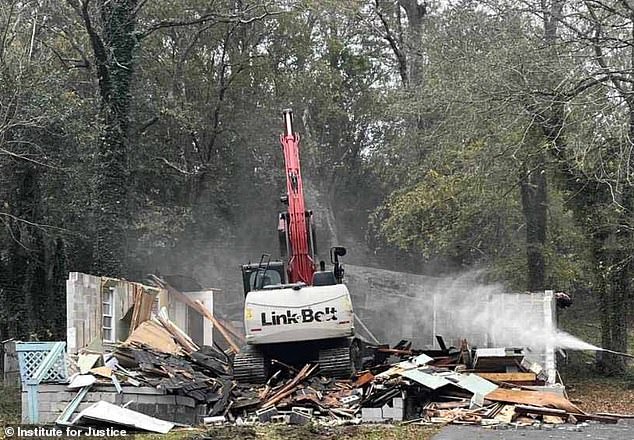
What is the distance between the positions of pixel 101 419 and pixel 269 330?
376 cm

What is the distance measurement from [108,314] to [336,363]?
4.21m

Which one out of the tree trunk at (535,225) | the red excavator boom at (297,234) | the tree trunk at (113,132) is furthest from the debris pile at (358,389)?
the tree trunk at (535,225)

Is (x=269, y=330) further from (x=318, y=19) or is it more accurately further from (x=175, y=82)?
(x=318, y=19)

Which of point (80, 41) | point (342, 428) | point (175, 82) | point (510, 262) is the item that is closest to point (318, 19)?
point (175, 82)

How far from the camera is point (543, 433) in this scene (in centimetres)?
983

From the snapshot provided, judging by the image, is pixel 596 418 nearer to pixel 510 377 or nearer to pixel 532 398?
pixel 532 398

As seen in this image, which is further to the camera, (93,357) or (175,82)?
(175,82)

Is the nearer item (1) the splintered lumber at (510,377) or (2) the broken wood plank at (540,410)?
(2) the broken wood plank at (540,410)

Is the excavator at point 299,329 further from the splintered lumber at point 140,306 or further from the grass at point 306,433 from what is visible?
the grass at point 306,433

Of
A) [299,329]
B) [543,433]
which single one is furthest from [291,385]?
[543,433]

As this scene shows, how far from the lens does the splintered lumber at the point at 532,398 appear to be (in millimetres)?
11281

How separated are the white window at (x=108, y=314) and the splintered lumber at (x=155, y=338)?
322mm

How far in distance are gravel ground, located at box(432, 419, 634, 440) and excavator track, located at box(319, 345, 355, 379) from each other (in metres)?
3.41

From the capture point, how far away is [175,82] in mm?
24578
